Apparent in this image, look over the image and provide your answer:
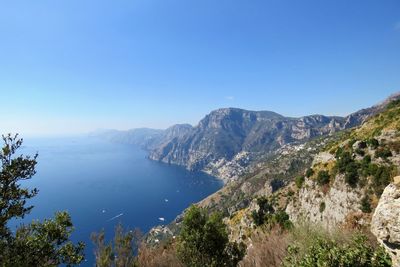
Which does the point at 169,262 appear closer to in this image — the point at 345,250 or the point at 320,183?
the point at 345,250

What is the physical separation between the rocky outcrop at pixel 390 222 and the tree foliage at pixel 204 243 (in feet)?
54.0

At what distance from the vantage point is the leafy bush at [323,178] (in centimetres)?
5041

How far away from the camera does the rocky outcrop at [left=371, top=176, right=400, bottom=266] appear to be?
8789mm

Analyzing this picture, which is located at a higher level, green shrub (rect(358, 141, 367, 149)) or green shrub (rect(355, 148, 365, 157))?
green shrub (rect(358, 141, 367, 149))

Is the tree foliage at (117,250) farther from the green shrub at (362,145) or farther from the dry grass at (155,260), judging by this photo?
the green shrub at (362,145)

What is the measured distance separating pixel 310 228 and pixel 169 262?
1325 centimetres

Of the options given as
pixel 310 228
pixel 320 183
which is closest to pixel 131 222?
pixel 320 183

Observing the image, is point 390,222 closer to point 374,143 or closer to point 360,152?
point 374,143

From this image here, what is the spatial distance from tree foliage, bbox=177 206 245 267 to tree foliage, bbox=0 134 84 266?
1185 centimetres

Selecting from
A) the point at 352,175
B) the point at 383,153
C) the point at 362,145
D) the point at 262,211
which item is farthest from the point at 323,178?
the point at 262,211

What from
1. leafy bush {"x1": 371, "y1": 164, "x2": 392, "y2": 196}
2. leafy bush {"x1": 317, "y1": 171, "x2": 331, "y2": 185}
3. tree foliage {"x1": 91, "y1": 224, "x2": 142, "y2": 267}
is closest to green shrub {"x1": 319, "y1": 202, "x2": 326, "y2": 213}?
leafy bush {"x1": 317, "y1": 171, "x2": 331, "y2": 185}

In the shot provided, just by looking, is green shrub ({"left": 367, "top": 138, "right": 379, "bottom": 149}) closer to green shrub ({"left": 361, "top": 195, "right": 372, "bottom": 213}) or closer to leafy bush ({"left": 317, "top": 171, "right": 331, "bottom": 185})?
leafy bush ({"left": 317, "top": 171, "right": 331, "bottom": 185})

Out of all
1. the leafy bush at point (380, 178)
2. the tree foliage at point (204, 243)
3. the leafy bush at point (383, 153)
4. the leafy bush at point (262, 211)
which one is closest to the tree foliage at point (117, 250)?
the tree foliage at point (204, 243)

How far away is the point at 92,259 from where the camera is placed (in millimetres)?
126875
